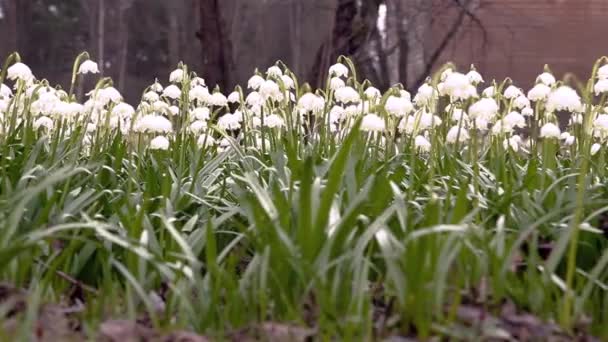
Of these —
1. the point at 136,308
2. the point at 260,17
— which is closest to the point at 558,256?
the point at 136,308

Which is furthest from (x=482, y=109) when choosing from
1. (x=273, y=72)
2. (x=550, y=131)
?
(x=273, y=72)

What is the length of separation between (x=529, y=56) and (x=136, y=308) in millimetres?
14574

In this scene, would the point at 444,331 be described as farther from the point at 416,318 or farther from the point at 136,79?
the point at 136,79

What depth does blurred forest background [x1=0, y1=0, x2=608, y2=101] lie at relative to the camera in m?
8.39

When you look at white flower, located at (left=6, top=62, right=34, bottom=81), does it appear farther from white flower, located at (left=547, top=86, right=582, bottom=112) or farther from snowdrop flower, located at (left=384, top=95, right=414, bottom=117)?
white flower, located at (left=547, top=86, right=582, bottom=112)

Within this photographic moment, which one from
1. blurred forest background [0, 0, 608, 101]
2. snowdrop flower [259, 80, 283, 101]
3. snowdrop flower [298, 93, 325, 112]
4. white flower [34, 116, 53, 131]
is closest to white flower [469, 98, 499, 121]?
snowdrop flower [298, 93, 325, 112]

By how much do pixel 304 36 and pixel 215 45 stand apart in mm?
16684

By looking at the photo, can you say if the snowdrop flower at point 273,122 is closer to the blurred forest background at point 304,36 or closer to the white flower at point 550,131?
the white flower at point 550,131

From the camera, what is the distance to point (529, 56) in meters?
16.2

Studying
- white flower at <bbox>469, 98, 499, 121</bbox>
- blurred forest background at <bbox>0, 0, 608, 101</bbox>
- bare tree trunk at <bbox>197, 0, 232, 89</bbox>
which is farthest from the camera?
bare tree trunk at <bbox>197, 0, 232, 89</bbox>

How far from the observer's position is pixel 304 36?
83.4ft

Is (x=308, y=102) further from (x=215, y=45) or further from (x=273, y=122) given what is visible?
(x=215, y=45)

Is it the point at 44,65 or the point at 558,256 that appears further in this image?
the point at 44,65

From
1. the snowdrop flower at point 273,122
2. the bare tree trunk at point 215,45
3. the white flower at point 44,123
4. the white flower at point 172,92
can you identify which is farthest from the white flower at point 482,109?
the bare tree trunk at point 215,45
